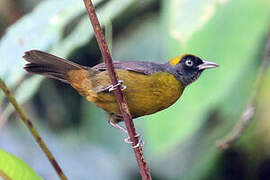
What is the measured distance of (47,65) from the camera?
246 centimetres

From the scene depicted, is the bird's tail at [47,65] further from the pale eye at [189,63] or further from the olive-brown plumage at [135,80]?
the pale eye at [189,63]

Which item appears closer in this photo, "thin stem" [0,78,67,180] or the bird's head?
"thin stem" [0,78,67,180]

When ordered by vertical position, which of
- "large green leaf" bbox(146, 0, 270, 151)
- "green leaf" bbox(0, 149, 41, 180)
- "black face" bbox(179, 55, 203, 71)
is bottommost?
"green leaf" bbox(0, 149, 41, 180)

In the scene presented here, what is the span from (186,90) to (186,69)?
369 mm

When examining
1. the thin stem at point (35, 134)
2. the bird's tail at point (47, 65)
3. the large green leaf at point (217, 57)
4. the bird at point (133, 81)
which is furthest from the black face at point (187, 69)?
the thin stem at point (35, 134)

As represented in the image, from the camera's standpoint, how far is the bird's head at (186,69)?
107 inches

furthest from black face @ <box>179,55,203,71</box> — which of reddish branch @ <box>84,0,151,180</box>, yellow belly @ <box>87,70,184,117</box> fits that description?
reddish branch @ <box>84,0,151,180</box>

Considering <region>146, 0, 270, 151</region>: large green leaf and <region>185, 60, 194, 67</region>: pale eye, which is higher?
Result: <region>185, 60, 194, 67</region>: pale eye

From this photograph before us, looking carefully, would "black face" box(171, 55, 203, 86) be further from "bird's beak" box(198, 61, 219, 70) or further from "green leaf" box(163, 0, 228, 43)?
"green leaf" box(163, 0, 228, 43)

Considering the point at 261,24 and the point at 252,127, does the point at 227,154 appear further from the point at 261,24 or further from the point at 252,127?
the point at 261,24

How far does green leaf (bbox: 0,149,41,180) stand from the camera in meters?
1.52

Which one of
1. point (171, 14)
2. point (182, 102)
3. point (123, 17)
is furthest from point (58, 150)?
point (171, 14)

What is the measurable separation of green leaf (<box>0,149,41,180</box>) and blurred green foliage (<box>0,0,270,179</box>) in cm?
56

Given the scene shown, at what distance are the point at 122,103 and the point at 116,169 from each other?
2.10 m
